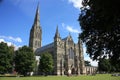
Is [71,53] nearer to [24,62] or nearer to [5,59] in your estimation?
[24,62]

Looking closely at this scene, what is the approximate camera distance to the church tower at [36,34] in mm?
131000

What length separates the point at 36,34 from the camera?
5221 inches

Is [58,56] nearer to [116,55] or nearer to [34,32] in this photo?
[34,32]

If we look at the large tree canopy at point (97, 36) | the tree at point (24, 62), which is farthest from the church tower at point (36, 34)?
the large tree canopy at point (97, 36)

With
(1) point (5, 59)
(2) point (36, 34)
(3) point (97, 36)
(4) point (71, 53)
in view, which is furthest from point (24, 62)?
(2) point (36, 34)

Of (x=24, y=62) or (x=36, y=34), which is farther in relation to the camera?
(x=36, y=34)

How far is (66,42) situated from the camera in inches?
3954

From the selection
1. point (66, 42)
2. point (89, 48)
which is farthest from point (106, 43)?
point (66, 42)

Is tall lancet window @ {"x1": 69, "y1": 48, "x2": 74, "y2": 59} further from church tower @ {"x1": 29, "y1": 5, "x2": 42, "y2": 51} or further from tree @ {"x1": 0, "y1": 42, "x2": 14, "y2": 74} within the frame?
tree @ {"x1": 0, "y1": 42, "x2": 14, "y2": 74}

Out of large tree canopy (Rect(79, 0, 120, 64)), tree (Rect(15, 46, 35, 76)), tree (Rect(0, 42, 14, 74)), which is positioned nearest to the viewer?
large tree canopy (Rect(79, 0, 120, 64))

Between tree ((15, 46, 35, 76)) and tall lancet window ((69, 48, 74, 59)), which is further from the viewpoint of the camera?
tall lancet window ((69, 48, 74, 59))

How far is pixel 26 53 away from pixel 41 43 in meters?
70.5

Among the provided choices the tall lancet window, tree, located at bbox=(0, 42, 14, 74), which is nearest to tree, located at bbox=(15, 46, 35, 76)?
tree, located at bbox=(0, 42, 14, 74)

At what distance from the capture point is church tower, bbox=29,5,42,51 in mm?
131000
